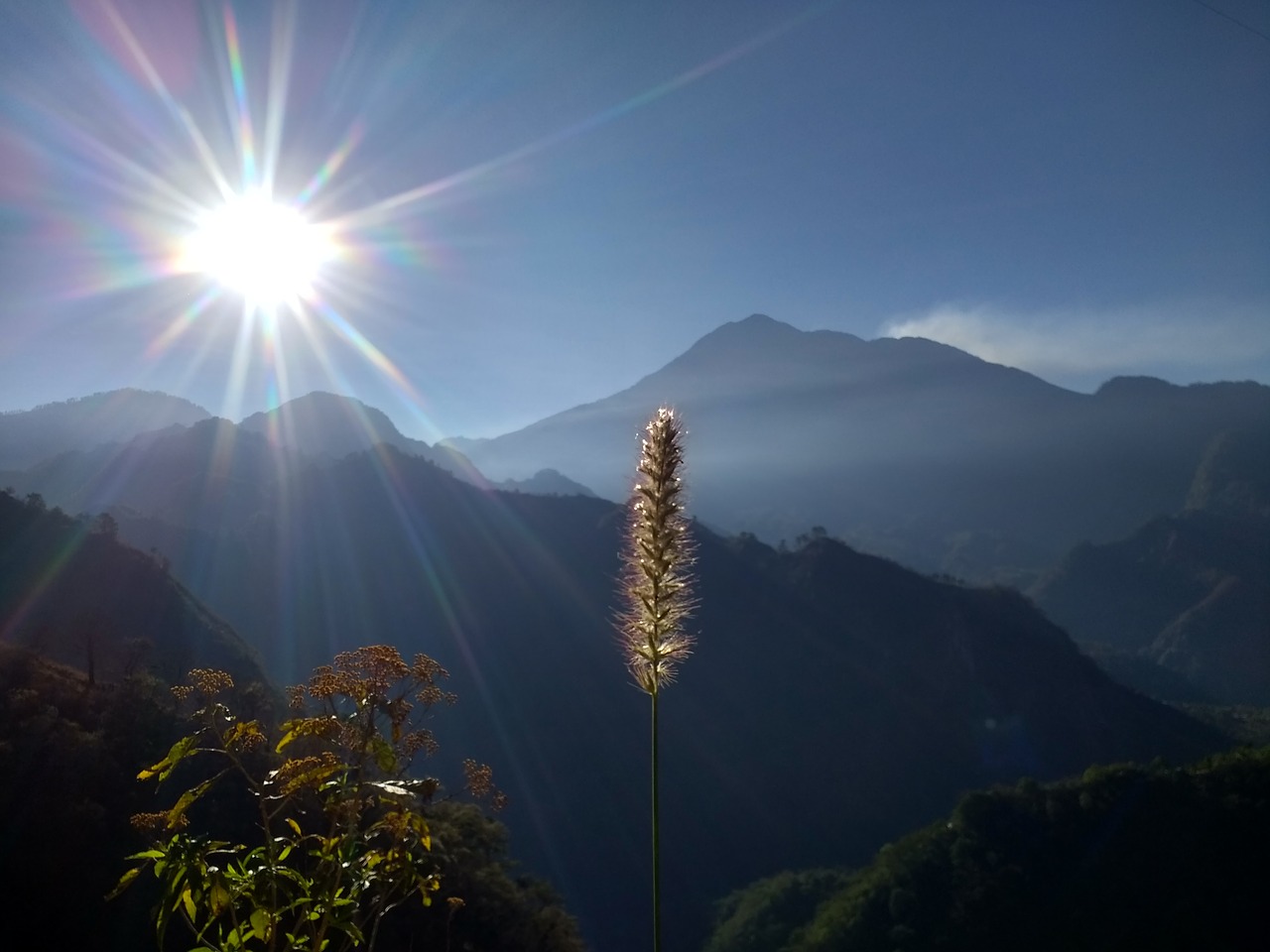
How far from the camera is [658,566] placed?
8.09 ft

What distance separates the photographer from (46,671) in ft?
63.2

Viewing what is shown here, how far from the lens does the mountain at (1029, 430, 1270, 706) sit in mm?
116625

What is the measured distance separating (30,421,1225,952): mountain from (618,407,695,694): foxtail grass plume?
49467mm

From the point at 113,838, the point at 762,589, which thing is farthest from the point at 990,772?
the point at 113,838

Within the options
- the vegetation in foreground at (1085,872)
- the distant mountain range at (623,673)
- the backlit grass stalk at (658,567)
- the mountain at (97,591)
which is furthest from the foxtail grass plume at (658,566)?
the distant mountain range at (623,673)

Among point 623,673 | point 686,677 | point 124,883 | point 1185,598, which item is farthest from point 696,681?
point 1185,598

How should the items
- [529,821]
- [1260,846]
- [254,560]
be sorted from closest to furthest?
[1260,846]
[529,821]
[254,560]

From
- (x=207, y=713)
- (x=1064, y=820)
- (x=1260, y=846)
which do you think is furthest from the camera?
(x=1064, y=820)

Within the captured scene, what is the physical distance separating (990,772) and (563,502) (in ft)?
190

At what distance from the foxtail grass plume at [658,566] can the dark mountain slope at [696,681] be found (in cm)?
→ 4807

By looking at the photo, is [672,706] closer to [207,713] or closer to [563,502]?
[563,502]

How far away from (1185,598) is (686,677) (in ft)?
407

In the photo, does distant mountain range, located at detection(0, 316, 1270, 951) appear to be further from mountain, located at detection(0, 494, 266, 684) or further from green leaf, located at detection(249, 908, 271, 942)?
green leaf, located at detection(249, 908, 271, 942)

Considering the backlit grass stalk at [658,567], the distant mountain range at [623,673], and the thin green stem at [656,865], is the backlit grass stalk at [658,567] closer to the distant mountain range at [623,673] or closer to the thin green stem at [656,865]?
the thin green stem at [656,865]
